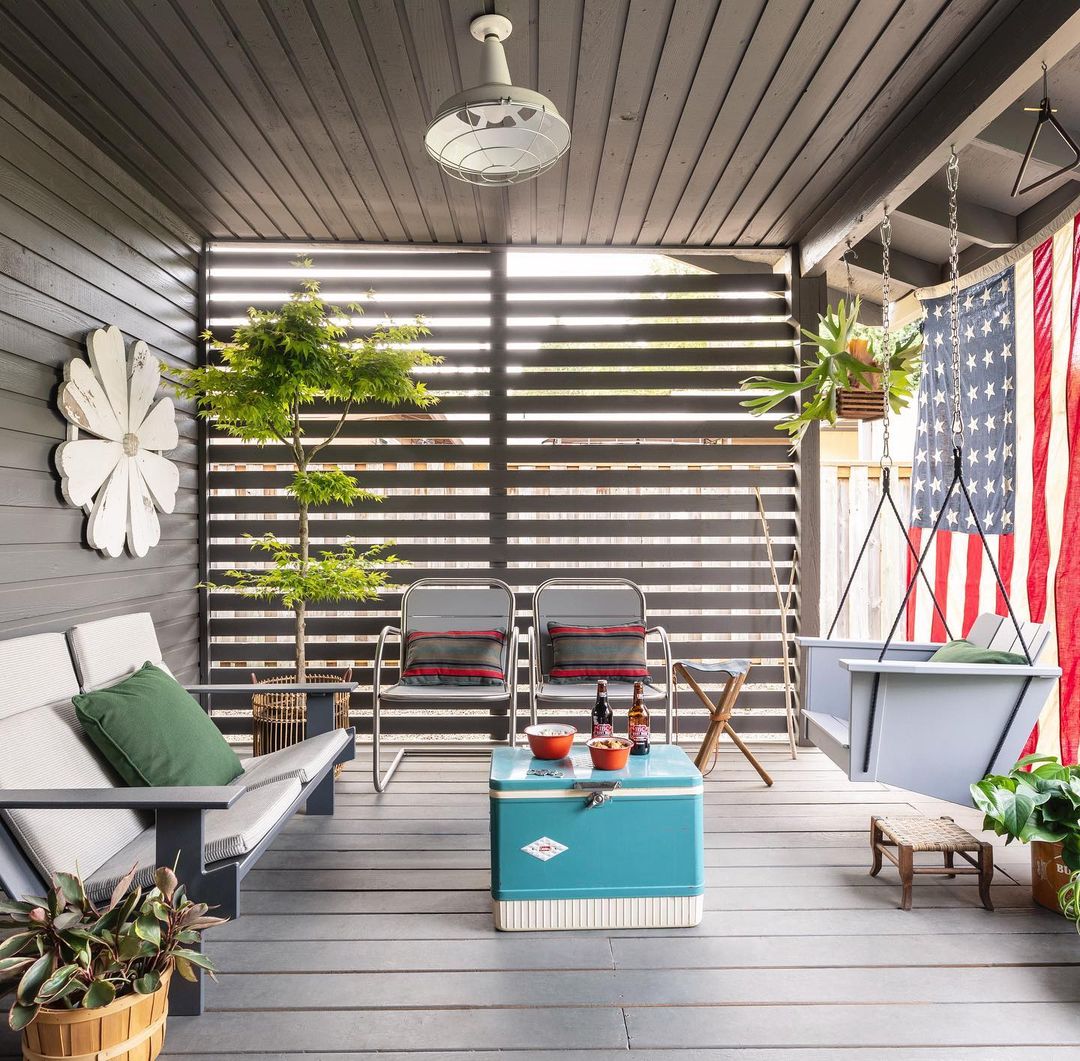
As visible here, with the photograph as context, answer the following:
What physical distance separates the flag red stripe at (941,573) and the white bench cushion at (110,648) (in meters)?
3.90

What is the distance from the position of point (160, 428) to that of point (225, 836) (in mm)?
2310

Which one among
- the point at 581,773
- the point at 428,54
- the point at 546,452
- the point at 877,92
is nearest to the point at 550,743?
the point at 581,773

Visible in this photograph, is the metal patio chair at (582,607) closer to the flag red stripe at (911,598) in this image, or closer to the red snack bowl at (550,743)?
the red snack bowl at (550,743)

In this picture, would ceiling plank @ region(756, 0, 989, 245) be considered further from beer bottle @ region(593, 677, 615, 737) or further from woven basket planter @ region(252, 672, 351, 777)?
woven basket planter @ region(252, 672, 351, 777)

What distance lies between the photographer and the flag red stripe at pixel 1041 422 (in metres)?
3.50

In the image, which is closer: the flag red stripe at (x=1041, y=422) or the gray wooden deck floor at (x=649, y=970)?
the gray wooden deck floor at (x=649, y=970)

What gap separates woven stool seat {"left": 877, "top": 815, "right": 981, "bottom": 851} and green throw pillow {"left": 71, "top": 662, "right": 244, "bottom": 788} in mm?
2180

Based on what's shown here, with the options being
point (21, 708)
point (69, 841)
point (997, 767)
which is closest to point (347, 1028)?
point (69, 841)

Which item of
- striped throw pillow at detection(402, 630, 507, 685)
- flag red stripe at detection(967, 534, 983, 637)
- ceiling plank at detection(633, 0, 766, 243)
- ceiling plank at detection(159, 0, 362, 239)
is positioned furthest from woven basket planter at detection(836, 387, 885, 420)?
ceiling plank at detection(159, 0, 362, 239)

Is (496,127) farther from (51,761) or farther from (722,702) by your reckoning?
(722,702)

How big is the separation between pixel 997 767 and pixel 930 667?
0.44 meters

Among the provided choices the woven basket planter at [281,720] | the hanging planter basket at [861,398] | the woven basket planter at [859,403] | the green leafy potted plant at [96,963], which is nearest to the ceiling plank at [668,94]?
the hanging planter basket at [861,398]

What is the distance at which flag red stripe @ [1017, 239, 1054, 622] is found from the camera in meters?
3.50

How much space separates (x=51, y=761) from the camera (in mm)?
2238
